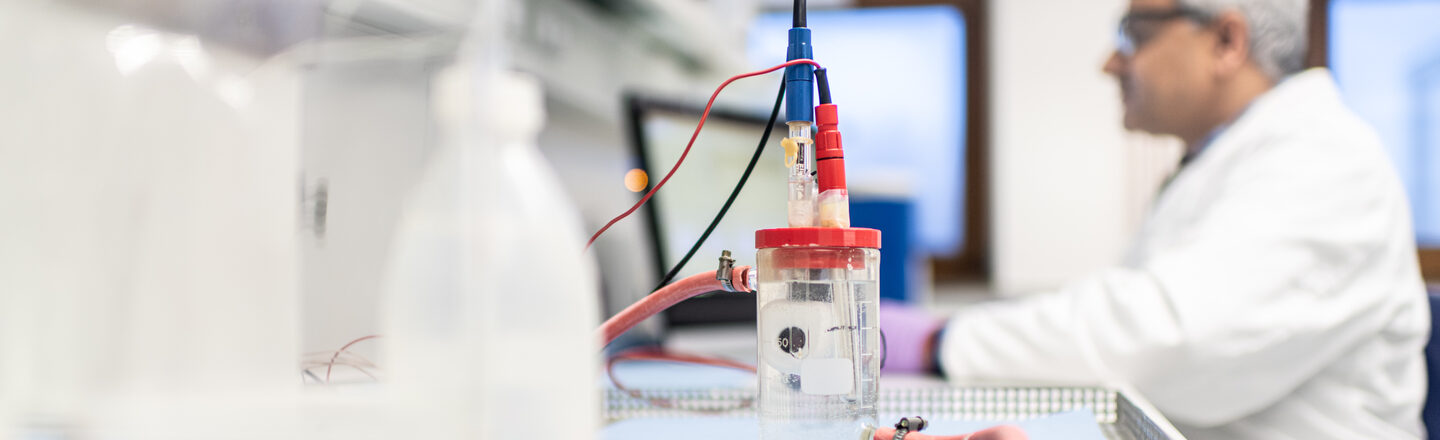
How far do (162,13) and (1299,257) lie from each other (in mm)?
1165

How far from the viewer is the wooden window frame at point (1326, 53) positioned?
2475 millimetres

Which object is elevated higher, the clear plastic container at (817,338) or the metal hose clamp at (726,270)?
the metal hose clamp at (726,270)

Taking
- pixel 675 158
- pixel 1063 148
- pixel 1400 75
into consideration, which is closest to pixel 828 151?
pixel 675 158

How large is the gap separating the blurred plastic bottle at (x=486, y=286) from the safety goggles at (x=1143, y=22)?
1426mm

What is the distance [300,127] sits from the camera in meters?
0.30

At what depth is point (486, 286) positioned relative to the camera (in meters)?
0.28

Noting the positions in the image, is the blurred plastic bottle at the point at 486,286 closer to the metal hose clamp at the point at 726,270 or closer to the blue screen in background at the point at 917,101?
the metal hose clamp at the point at 726,270

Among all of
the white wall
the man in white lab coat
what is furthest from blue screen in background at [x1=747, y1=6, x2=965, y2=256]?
the man in white lab coat

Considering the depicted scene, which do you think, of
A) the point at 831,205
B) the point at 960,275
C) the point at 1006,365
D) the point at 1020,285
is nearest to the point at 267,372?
the point at 831,205

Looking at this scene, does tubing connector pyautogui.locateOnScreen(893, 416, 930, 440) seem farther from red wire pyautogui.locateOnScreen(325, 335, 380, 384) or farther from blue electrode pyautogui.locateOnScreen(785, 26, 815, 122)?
red wire pyautogui.locateOnScreen(325, 335, 380, 384)

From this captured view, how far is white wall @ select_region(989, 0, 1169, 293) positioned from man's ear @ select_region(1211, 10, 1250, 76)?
1134 mm

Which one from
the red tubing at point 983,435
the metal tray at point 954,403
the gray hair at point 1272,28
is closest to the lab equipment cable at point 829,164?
the red tubing at point 983,435

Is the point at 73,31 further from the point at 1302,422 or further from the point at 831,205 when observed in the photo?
the point at 1302,422

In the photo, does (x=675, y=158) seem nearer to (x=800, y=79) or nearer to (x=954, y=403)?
(x=954, y=403)
